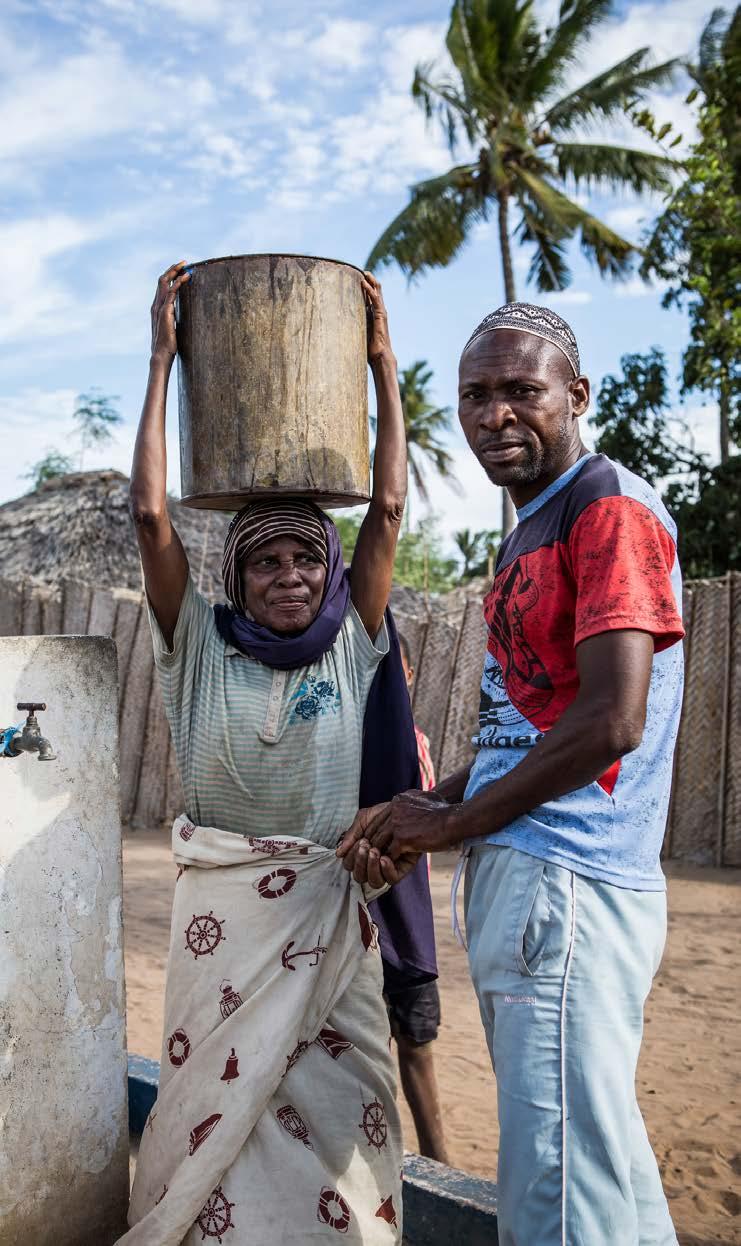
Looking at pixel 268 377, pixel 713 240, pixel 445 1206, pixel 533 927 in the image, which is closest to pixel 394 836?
pixel 533 927

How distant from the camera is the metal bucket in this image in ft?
7.98

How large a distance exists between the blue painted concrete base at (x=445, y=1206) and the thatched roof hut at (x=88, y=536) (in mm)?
12026

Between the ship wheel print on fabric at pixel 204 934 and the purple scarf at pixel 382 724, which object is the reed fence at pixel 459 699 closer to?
the purple scarf at pixel 382 724

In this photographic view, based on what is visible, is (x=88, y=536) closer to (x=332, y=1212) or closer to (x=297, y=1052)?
(x=297, y=1052)

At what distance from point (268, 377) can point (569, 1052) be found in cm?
150

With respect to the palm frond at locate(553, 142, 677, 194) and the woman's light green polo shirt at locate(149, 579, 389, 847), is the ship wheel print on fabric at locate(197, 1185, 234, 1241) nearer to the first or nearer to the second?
the woman's light green polo shirt at locate(149, 579, 389, 847)

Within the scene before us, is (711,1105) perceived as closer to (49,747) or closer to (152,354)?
(49,747)

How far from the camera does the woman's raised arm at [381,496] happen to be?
2.70 metres

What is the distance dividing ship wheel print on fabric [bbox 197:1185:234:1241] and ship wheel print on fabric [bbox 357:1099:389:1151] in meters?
0.33

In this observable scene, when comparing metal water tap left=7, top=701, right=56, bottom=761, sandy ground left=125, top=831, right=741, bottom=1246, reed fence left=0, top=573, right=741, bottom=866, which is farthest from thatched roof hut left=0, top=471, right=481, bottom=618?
metal water tap left=7, top=701, right=56, bottom=761

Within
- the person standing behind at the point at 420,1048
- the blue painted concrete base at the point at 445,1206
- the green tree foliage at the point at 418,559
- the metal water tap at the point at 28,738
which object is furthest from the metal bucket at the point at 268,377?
the green tree foliage at the point at 418,559

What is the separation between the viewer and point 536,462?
1985 millimetres

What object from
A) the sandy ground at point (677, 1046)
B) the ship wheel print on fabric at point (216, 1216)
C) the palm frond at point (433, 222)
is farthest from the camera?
the palm frond at point (433, 222)

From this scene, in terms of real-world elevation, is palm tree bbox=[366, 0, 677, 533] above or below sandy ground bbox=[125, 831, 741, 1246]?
above
